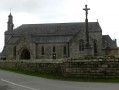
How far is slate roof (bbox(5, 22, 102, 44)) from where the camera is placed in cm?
5566

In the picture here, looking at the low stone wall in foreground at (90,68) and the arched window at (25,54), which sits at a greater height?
the arched window at (25,54)

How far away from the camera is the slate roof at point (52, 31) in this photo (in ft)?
183

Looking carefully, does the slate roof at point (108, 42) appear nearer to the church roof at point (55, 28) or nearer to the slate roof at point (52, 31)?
the slate roof at point (52, 31)

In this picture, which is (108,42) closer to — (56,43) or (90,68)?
(56,43)

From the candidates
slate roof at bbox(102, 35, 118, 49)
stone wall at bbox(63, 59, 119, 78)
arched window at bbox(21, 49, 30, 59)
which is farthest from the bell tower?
stone wall at bbox(63, 59, 119, 78)

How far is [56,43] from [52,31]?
462 cm

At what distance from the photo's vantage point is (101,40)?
176ft

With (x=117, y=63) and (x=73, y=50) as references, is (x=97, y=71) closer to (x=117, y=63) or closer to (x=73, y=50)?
(x=117, y=63)

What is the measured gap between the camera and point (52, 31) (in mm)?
57906

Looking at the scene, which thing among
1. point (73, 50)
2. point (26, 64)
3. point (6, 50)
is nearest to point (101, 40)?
point (73, 50)

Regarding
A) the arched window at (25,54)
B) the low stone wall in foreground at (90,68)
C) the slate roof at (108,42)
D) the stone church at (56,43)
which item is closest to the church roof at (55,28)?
the stone church at (56,43)

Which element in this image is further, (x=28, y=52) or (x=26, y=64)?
(x=28, y=52)

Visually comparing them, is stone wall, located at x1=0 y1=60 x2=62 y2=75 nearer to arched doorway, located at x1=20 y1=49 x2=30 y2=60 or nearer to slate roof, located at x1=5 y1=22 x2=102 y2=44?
arched doorway, located at x1=20 y1=49 x2=30 y2=60

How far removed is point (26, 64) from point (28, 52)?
28899 millimetres
